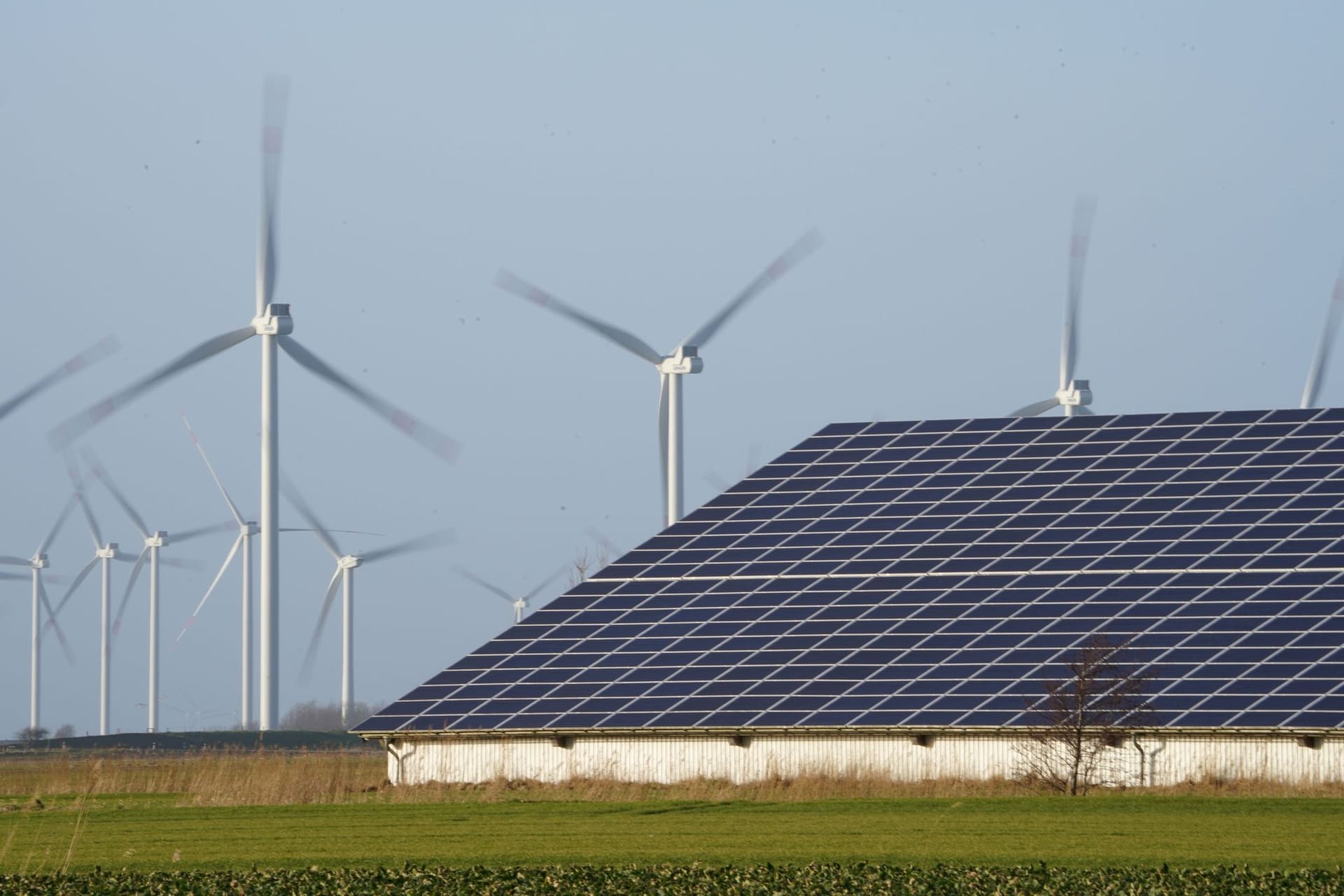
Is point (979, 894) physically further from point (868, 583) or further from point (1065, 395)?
point (1065, 395)

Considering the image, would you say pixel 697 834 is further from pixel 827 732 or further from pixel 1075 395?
pixel 1075 395

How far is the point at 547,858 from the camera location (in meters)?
28.9

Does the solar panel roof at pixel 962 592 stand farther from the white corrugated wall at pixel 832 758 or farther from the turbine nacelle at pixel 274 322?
the turbine nacelle at pixel 274 322

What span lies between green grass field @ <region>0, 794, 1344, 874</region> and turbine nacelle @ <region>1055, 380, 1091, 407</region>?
1149 inches

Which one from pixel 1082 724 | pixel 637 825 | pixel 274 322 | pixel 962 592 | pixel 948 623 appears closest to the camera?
pixel 637 825

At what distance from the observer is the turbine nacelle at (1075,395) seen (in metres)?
66.1

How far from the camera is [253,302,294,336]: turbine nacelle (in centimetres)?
6156

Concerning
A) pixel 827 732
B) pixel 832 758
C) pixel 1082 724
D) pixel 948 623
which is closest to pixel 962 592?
pixel 948 623

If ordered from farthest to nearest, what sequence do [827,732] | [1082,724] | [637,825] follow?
[827,732] < [1082,724] < [637,825]

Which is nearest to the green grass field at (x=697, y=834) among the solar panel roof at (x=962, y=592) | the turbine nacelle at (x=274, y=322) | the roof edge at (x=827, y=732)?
the roof edge at (x=827, y=732)

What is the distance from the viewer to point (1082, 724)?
39375 millimetres

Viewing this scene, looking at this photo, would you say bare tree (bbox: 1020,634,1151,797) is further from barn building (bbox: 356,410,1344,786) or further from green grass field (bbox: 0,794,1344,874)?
green grass field (bbox: 0,794,1344,874)

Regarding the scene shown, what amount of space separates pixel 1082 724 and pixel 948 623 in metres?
6.81

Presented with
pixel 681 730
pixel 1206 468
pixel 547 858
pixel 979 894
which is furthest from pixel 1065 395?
pixel 979 894
